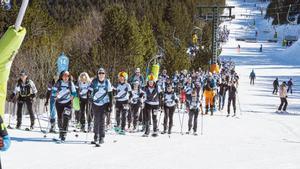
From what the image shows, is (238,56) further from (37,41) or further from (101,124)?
(101,124)

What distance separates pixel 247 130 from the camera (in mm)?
19000

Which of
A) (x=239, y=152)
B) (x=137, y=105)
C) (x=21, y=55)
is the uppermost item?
(x=21, y=55)

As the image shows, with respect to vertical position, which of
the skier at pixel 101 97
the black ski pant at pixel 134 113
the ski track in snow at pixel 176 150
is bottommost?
the ski track in snow at pixel 176 150

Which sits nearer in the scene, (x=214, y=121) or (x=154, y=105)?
(x=154, y=105)

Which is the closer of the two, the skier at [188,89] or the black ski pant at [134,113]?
the black ski pant at [134,113]

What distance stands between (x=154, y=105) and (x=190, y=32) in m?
63.1

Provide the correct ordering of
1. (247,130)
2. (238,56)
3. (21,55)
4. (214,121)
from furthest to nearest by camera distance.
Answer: (238,56) → (21,55) → (214,121) → (247,130)

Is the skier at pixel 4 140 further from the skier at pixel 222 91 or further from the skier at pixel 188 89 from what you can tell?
the skier at pixel 222 91

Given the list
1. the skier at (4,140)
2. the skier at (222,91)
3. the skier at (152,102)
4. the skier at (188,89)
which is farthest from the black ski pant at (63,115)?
the skier at (222,91)

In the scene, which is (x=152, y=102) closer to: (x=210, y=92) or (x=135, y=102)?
(x=135, y=102)

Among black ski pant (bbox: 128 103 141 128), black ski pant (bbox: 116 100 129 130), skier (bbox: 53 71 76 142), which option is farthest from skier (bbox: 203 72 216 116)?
skier (bbox: 53 71 76 142)

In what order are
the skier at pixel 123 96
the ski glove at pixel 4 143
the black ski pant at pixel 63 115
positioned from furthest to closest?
1. the skier at pixel 123 96
2. the black ski pant at pixel 63 115
3. the ski glove at pixel 4 143

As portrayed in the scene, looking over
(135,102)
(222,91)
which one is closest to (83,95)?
(135,102)

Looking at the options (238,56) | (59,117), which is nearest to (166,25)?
(238,56)
